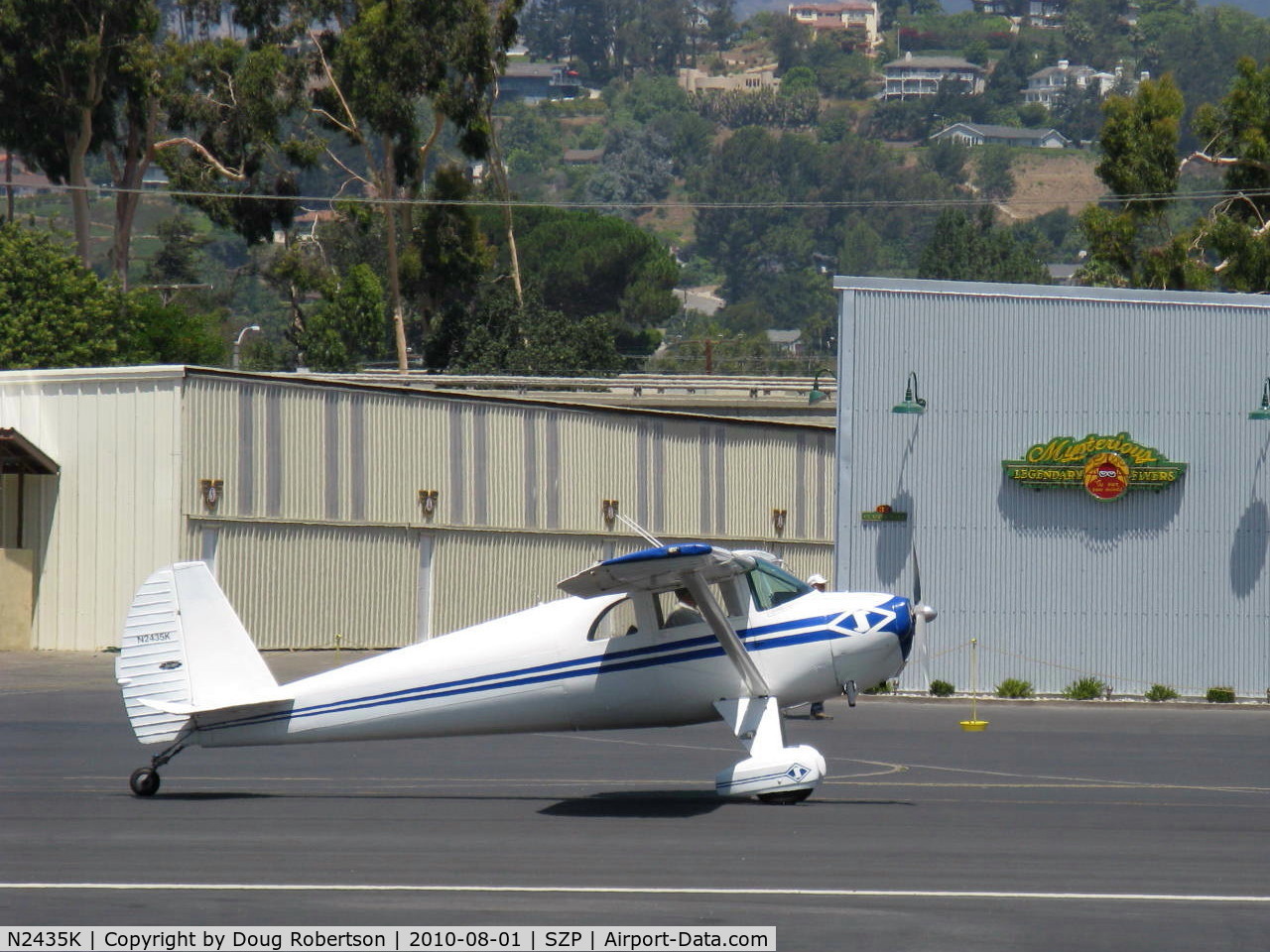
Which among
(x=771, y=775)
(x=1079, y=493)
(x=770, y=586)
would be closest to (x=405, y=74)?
(x=1079, y=493)

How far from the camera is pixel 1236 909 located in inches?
418

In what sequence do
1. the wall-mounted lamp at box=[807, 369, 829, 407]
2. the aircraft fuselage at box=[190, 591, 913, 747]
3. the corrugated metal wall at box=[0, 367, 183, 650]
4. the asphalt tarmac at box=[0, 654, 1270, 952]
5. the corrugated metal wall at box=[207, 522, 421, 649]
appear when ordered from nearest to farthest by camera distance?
1. the asphalt tarmac at box=[0, 654, 1270, 952]
2. the aircraft fuselage at box=[190, 591, 913, 747]
3. the corrugated metal wall at box=[0, 367, 183, 650]
4. the corrugated metal wall at box=[207, 522, 421, 649]
5. the wall-mounted lamp at box=[807, 369, 829, 407]

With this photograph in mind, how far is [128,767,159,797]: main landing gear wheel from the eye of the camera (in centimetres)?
1514

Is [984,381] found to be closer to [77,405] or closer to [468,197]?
[77,405]

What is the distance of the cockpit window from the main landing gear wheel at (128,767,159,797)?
18.0 ft

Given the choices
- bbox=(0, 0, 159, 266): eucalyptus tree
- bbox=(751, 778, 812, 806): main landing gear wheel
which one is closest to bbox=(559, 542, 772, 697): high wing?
bbox=(751, 778, 812, 806): main landing gear wheel

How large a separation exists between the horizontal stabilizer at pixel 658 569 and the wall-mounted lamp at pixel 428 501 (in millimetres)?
22101

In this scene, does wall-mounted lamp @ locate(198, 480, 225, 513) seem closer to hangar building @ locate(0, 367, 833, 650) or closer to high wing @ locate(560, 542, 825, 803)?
hangar building @ locate(0, 367, 833, 650)

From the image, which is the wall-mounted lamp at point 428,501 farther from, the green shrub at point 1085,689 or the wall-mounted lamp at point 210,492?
the green shrub at point 1085,689

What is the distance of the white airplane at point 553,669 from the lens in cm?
1498

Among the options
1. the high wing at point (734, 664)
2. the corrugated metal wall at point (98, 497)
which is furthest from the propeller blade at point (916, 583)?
the corrugated metal wall at point (98, 497)

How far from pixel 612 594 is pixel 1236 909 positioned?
6179mm

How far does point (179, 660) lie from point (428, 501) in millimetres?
21921
